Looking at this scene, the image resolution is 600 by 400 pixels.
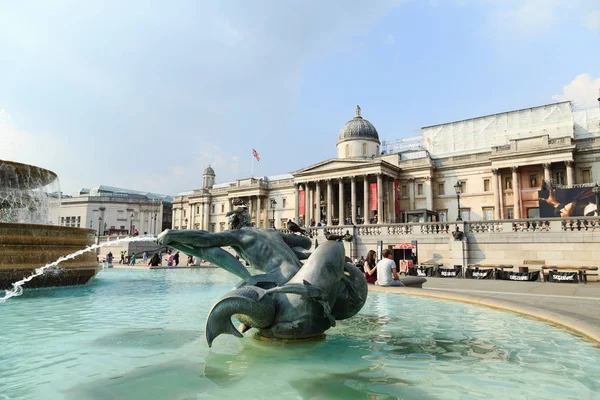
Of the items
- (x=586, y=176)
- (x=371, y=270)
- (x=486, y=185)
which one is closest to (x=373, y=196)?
(x=486, y=185)

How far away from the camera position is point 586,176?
4034 cm

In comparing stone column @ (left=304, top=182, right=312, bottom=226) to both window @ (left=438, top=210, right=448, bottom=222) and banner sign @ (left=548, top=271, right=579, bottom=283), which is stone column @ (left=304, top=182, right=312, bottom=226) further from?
banner sign @ (left=548, top=271, right=579, bottom=283)

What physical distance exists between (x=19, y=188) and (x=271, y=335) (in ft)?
51.0

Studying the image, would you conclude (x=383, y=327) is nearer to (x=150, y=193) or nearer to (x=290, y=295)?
(x=290, y=295)

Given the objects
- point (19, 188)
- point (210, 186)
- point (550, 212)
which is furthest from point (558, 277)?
point (210, 186)

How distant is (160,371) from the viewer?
4.04 m

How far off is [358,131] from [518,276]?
41.0 meters

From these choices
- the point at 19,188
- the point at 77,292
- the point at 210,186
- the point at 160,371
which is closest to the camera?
the point at 160,371

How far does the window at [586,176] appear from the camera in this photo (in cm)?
4003

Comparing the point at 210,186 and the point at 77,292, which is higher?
the point at 210,186

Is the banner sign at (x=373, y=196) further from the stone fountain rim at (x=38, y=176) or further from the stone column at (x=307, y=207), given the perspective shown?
the stone fountain rim at (x=38, y=176)

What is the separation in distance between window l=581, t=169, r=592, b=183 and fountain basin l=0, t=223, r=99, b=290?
45.5 meters

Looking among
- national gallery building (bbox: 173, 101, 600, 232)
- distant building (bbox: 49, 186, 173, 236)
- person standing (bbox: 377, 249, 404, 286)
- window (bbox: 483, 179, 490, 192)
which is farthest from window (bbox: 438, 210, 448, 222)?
distant building (bbox: 49, 186, 173, 236)

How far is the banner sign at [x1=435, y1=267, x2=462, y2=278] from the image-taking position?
2053 cm
